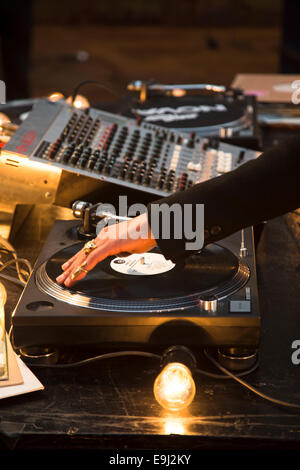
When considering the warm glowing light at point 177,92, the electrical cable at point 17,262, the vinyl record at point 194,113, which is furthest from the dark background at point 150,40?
the electrical cable at point 17,262

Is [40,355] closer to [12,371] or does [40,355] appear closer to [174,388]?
[12,371]

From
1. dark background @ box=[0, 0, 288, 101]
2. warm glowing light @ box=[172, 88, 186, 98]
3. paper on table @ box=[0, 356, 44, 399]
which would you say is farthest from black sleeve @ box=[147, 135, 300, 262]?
dark background @ box=[0, 0, 288, 101]

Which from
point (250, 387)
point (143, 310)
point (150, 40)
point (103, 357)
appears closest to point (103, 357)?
point (103, 357)

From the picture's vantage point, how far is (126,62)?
19.1 ft

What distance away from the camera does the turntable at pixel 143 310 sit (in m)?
0.87

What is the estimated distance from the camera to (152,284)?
0.95 metres

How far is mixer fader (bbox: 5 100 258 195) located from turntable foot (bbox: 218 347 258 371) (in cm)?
44

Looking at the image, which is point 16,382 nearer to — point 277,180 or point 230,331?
point 230,331

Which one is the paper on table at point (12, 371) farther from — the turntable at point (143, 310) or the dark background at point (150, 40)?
the dark background at point (150, 40)

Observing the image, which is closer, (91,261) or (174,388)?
(174,388)

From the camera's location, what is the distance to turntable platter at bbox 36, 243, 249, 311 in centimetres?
90

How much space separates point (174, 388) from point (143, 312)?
12 cm

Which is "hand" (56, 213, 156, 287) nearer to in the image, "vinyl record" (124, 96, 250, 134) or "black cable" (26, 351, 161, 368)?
"black cable" (26, 351, 161, 368)

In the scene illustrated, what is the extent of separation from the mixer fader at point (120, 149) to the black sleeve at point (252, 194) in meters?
0.36
